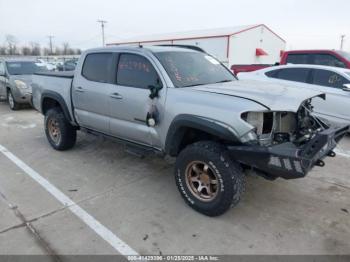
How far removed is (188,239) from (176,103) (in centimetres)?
145

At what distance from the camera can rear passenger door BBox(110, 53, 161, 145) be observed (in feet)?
11.9

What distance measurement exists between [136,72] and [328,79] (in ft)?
15.4

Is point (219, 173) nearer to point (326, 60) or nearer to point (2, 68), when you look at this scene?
point (326, 60)

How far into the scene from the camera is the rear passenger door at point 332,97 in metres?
5.93

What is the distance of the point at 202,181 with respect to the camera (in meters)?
3.25

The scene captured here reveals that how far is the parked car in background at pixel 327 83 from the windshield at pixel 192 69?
283 centimetres

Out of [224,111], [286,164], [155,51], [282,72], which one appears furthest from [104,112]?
[282,72]

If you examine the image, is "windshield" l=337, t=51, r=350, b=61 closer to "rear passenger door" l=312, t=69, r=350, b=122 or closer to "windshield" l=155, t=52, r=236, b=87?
"rear passenger door" l=312, t=69, r=350, b=122

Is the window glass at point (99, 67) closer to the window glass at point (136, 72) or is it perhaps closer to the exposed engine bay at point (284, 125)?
the window glass at point (136, 72)

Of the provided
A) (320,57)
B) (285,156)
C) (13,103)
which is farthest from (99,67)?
(320,57)

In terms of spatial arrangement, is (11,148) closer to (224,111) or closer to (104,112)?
(104,112)

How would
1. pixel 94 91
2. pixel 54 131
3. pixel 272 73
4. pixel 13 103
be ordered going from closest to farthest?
pixel 94 91, pixel 54 131, pixel 272 73, pixel 13 103

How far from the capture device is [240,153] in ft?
9.14

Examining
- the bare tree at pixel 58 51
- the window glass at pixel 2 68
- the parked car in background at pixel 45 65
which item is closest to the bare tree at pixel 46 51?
the bare tree at pixel 58 51
